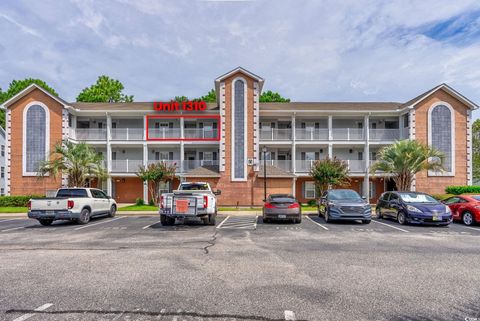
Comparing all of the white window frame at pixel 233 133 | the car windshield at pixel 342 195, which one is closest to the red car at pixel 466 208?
the car windshield at pixel 342 195

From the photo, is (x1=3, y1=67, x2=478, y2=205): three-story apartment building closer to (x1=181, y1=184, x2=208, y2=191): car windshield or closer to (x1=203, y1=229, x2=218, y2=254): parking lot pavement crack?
(x1=181, y1=184, x2=208, y2=191): car windshield

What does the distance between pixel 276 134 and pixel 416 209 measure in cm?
1603

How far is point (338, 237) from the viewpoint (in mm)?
9945

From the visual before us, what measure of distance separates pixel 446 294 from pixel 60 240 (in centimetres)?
1100

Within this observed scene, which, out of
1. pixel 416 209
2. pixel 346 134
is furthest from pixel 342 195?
pixel 346 134

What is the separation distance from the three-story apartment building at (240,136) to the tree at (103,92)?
16.3m

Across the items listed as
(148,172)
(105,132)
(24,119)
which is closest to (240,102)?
(148,172)

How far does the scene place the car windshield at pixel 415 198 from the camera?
44.2ft

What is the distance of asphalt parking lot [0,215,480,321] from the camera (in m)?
4.01

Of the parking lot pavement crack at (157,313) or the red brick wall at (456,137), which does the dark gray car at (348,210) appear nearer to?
the parking lot pavement crack at (157,313)

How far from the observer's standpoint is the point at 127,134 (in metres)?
27.1

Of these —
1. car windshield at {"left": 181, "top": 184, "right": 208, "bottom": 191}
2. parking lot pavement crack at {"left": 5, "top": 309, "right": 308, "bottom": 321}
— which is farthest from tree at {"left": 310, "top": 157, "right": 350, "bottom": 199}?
parking lot pavement crack at {"left": 5, "top": 309, "right": 308, "bottom": 321}

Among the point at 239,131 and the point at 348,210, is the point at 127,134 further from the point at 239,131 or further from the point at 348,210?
the point at 348,210

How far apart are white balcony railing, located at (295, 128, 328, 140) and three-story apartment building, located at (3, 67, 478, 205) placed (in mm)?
100
